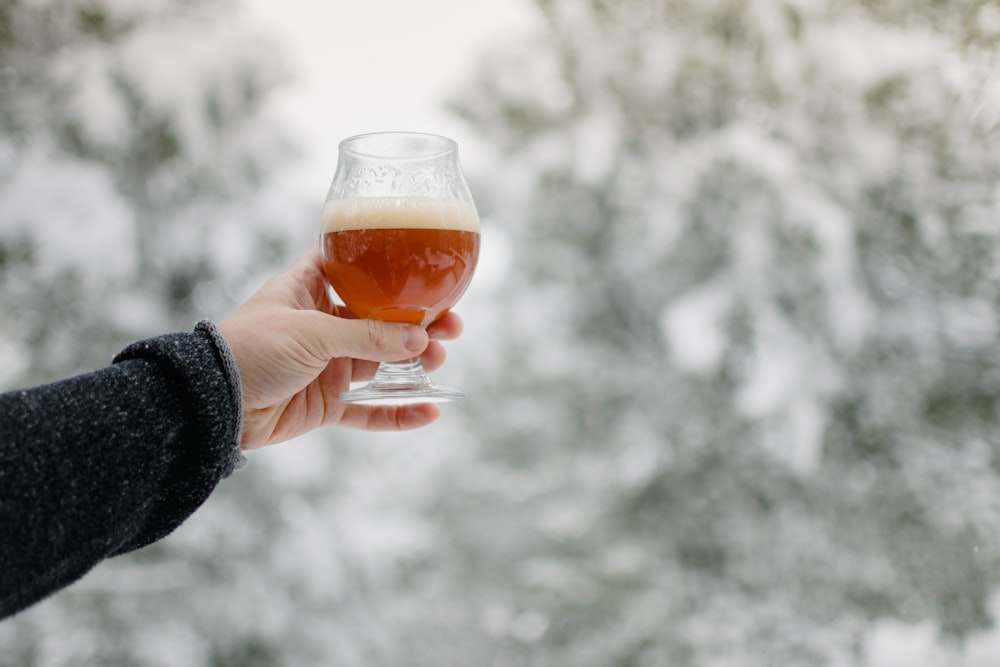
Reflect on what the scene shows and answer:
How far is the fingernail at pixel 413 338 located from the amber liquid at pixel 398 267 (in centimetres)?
3

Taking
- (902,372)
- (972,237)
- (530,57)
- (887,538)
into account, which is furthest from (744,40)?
(887,538)

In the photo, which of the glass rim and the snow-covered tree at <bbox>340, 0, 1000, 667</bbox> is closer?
the glass rim

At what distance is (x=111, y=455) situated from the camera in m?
0.68

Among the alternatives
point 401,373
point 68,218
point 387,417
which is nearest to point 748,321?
point 387,417

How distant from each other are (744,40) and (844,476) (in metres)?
1.12

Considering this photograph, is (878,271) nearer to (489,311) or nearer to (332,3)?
(489,311)

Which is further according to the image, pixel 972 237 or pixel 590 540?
pixel 590 540

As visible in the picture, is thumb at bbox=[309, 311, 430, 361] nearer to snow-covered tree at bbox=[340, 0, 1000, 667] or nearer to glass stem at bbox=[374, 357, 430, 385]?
glass stem at bbox=[374, 357, 430, 385]

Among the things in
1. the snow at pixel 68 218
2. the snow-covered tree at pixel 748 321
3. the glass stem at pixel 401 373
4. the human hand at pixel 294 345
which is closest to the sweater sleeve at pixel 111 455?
the human hand at pixel 294 345

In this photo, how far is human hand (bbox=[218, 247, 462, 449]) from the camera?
82 cm

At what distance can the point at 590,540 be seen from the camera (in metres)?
2.35

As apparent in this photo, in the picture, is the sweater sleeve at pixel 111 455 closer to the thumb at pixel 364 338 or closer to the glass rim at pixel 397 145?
the thumb at pixel 364 338

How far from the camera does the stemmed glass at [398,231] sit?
2.66 feet

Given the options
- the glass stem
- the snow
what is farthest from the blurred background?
the glass stem
